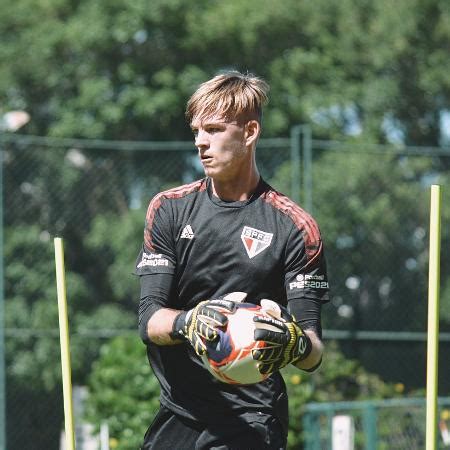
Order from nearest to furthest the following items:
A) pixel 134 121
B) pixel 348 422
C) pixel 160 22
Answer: pixel 348 422, pixel 134 121, pixel 160 22

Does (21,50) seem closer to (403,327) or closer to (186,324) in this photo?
(403,327)

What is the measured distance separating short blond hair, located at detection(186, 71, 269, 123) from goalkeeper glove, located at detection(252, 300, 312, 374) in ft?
2.62

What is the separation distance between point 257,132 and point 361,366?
670cm

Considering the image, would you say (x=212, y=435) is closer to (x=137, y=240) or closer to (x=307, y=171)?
(x=307, y=171)

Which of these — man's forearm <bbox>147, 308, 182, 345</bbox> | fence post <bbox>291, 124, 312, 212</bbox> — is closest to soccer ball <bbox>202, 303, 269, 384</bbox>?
man's forearm <bbox>147, 308, 182, 345</bbox>

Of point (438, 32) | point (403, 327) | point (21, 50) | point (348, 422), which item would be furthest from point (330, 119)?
point (348, 422)

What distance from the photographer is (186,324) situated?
399cm

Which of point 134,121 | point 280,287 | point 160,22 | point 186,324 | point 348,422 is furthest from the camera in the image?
point 160,22

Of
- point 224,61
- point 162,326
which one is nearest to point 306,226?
point 162,326

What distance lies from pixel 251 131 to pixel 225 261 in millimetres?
513

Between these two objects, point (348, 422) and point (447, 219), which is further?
point (447, 219)

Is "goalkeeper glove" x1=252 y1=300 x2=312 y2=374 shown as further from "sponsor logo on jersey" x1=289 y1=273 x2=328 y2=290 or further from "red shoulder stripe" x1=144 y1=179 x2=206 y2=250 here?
"red shoulder stripe" x1=144 y1=179 x2=206 y2=250

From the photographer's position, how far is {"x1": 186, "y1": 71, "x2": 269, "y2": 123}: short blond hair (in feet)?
14.5

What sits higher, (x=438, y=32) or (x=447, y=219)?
(x=438, y=32)
